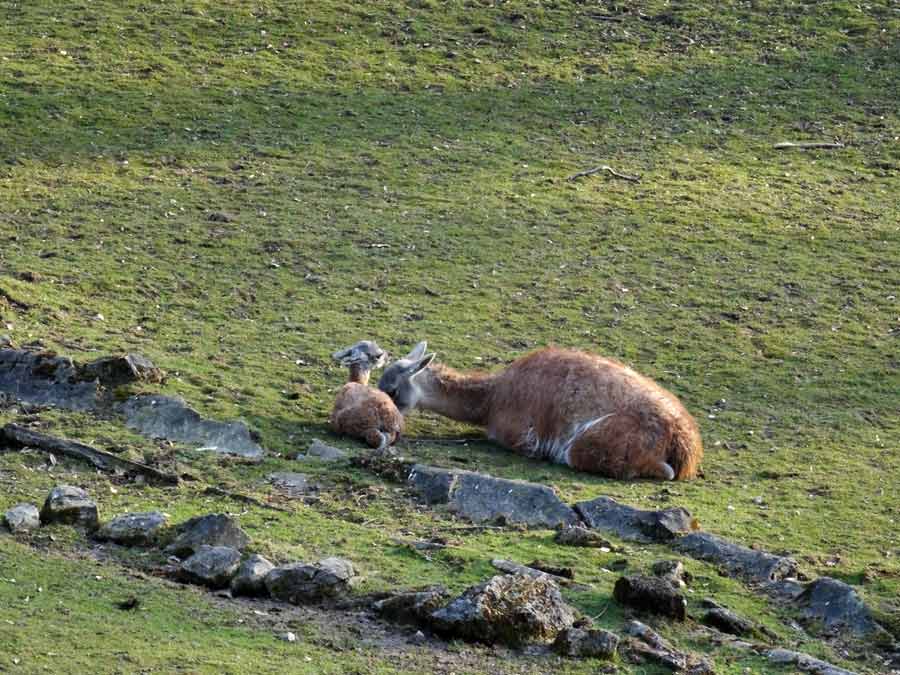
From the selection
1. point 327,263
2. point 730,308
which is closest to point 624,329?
point 730,308

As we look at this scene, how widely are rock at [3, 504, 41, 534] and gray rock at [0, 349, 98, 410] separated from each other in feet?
8.13

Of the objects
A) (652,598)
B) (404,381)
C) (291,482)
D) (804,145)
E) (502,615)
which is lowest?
(404,381)

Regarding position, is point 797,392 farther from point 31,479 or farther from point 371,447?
point 31,479

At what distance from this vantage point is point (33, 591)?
6.97 m

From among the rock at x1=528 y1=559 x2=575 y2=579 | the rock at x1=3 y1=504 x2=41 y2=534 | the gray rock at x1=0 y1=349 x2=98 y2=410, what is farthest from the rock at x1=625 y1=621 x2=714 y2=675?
the gray rock at x1=0 y1=349 x2=98 y2=410

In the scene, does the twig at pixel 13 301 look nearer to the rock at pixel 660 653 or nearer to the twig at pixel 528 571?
the twig at pixel 528 571

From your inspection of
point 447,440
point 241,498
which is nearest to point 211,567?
point 241,498

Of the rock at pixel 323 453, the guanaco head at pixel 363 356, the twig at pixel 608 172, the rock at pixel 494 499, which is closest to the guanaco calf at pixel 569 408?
the guanaco head at pixel 363 356

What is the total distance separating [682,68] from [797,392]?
10096 mm

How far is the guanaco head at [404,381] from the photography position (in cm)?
1189

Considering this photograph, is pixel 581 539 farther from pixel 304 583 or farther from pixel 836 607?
pixel 304 583

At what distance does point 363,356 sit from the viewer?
11.9 m

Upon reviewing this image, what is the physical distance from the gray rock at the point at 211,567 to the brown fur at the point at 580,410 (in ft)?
13.2

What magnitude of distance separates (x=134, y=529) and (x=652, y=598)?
2586mm
